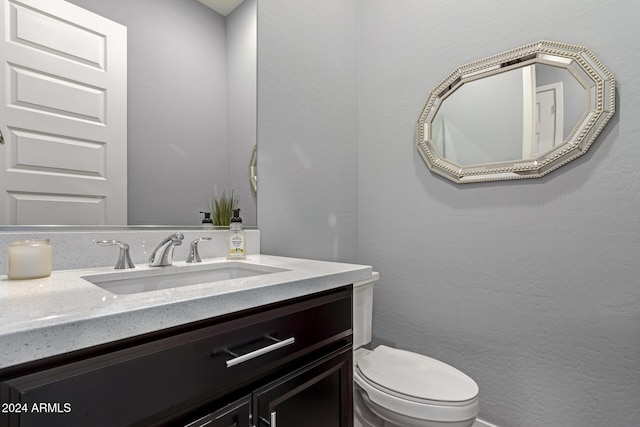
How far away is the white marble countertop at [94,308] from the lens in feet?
1.39

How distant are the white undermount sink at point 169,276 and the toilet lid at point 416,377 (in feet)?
1.99

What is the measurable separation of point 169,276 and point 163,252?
81 mm

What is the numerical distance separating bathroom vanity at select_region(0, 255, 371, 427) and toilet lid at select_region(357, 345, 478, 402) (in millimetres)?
309

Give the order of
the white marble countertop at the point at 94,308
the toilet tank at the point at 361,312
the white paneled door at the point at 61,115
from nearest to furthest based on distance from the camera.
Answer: the white marble countertop at the point at 94,308 → the white paneled door at the point at 61,115 → the toilet tank at the point at 361,312

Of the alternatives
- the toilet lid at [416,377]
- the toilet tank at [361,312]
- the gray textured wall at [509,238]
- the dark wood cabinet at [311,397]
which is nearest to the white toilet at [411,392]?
the toilet lid at [416,377]

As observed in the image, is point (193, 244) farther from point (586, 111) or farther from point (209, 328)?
point (586, 111)

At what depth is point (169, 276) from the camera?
3.21ft

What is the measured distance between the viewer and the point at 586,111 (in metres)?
1.23

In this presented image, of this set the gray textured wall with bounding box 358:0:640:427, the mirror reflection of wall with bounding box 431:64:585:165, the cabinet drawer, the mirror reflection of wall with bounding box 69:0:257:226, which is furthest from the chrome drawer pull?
the mirror reflection of wall with bounding box 431:64:585:165

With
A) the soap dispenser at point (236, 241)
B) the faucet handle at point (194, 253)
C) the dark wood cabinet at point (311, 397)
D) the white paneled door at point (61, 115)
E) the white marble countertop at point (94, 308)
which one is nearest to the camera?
the white marble countertop at point (94, 308)

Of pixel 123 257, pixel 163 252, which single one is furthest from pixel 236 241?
pixel 123 257

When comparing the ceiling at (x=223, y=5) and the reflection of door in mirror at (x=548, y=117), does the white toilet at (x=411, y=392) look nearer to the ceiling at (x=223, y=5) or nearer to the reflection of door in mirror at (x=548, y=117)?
the reflection of door in mirror at (x=548, y=117)

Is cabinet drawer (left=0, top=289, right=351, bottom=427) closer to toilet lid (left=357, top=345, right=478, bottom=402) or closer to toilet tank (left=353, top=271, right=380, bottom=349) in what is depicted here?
toilet lid (left=357, top=345, right=478, bottom=402)

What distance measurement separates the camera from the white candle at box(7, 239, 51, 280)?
0.72 meters
